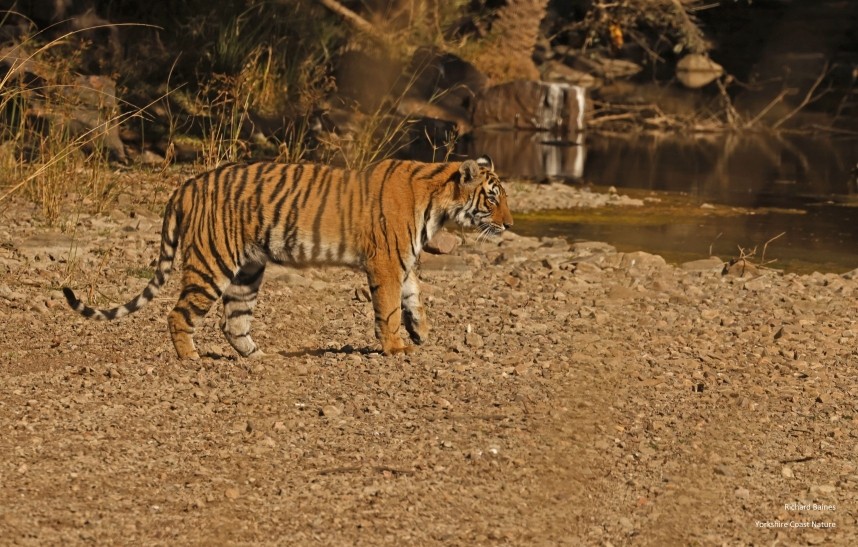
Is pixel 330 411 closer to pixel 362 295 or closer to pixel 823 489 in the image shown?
pixel 823 489

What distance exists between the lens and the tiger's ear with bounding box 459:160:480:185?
25.0 feet

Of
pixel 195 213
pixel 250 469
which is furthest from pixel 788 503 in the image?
pixel 195 213

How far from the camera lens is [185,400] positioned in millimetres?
6559

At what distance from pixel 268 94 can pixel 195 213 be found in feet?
37.1

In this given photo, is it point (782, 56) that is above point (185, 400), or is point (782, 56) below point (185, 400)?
above

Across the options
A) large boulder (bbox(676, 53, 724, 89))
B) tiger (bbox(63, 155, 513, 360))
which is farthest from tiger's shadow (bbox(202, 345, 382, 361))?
large boulder (bbox(676, 53, 724, 89))

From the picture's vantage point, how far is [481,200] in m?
7.80

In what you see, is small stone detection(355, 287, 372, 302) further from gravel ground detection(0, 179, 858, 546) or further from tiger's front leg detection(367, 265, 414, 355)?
tiger's front leg detection(367, 265, 414, 355)

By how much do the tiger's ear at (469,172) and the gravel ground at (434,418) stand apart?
884 millimetres

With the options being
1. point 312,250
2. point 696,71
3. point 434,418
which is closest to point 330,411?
point 434,418

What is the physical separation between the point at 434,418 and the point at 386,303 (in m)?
1.16

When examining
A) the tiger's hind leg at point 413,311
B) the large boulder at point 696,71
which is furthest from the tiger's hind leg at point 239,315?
the large boulder at point 696,71

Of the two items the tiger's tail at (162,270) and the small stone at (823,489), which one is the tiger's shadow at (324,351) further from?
the small stone at (823,489)

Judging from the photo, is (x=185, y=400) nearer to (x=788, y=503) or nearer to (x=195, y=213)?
(x=195, y=213)
